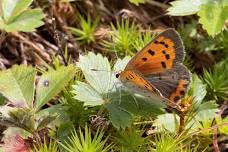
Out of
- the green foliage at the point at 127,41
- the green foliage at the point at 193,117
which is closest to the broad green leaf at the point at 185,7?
the green foliage at the point at 127,41

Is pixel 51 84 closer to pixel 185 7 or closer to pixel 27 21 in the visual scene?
pixel 27 21

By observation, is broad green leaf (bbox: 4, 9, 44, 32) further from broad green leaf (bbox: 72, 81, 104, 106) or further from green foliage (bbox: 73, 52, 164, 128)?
broad green leaf (bbox: 72, 81, 104, 106)

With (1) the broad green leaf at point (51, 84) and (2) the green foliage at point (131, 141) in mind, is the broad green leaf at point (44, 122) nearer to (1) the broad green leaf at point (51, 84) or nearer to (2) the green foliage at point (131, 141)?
(1) the broad green leaf at point (51, 84)

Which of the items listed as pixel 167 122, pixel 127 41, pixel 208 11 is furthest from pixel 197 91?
pixel 127 41

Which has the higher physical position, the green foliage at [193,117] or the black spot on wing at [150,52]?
the black spot on wing at [150,52]

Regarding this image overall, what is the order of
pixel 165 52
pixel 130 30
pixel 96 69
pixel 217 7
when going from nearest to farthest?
pixel 165 52
pixel 96 69
pixel 217 7
pixel 130 30

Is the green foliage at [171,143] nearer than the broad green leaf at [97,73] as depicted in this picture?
Yes

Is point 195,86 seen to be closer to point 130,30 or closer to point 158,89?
point 158,89

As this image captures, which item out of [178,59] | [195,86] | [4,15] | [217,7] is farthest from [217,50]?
[4,15]

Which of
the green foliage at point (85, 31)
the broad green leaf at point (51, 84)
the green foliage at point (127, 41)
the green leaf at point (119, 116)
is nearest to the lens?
the green leaf at point (119, 116)
